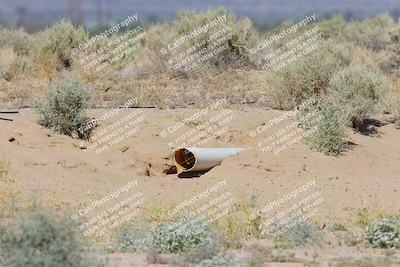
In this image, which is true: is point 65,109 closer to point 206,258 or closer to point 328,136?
point 328,136

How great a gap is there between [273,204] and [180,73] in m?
9.88

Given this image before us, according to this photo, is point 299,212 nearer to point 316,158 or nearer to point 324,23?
point 316,158

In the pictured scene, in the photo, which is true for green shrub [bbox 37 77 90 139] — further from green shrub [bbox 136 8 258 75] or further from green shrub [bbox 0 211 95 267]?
green shrub [bbox 0 211 95 267]

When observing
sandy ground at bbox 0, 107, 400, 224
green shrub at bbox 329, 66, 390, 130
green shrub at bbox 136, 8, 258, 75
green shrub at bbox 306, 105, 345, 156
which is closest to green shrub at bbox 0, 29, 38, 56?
green shrub at bbox 136, 8, 258, 75

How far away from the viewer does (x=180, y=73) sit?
22.5 meters

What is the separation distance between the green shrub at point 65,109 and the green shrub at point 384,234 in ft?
22.5

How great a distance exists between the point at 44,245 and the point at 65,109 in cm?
837

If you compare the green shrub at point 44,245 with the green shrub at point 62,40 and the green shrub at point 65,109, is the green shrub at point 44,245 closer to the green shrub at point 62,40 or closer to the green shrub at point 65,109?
the green shrub at point 65,109

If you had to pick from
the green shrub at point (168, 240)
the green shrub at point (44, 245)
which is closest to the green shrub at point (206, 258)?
the green shrub at point (168, 240)

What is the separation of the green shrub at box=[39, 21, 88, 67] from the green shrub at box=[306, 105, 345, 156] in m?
10.1

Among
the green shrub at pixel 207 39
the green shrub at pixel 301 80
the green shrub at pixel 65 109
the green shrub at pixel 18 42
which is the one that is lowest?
the green shrub at pixel 301 80

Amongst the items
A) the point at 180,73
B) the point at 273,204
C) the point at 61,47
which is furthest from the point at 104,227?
the point at 61,47

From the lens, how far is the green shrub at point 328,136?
15828 millimetres

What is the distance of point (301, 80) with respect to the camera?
18500 millimetres
